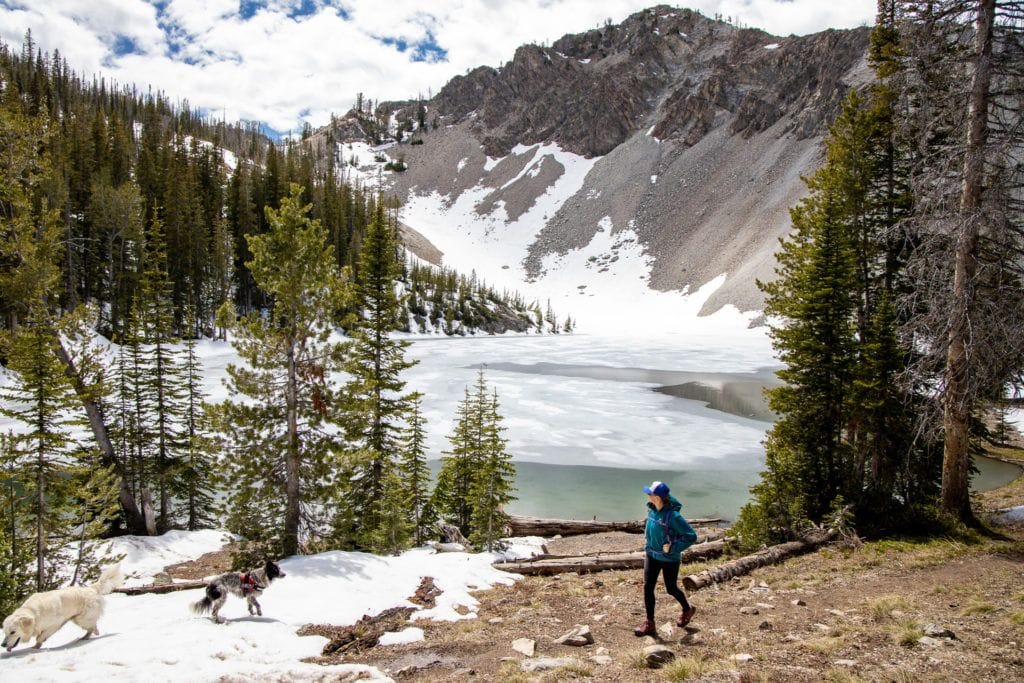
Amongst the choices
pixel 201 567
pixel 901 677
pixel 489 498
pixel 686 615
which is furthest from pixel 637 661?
pixel 201 567

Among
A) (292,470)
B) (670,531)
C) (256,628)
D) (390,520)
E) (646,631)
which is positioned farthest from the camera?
(390,520)

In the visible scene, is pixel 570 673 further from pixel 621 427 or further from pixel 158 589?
pixel 621 427

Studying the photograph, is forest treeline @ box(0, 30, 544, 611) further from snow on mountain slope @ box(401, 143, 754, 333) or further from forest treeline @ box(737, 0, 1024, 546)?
snow on mountain slope @ box(401, 143, 754, 333)

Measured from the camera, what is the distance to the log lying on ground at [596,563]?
1298 centimetres

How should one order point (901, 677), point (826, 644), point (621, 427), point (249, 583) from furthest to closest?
point (621, 427), point (249, 583), point (826, 644), point (901, 677)

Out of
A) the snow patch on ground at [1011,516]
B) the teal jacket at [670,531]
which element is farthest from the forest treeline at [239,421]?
the snow patch on ground at [1011,516]

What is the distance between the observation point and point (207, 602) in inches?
304

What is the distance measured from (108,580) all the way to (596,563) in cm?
1012

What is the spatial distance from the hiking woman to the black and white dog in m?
5.81

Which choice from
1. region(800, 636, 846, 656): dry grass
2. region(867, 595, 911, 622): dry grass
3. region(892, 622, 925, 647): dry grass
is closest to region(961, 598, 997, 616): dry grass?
region(867, 595, 911, 622): dry grass

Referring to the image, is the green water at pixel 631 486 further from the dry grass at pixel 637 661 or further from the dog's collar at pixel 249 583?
the dry grass at pixel 637 661

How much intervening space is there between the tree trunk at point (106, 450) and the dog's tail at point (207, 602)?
410 inches

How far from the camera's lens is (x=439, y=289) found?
349 feet

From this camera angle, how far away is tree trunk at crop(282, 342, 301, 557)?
12953mm
